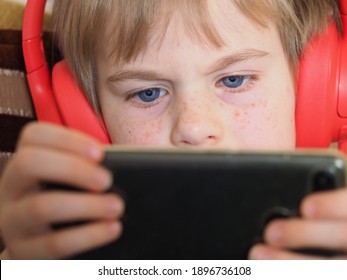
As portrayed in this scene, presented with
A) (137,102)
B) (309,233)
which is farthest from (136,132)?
(309,233)

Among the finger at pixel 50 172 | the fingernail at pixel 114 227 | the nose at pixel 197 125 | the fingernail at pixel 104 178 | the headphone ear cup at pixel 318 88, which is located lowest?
the fingernail at pixel 114 227

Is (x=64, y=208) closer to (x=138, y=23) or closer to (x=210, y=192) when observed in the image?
(x=210, y=192)

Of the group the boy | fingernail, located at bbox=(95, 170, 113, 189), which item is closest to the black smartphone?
fingernail, located at bbox=(95, 170, 113, 189)

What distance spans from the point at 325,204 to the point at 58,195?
0.75ft

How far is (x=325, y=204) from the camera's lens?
461 mm

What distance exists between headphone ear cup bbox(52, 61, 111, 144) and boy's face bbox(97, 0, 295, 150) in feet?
0.19

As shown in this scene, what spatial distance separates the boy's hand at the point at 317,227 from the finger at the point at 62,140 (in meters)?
0.16

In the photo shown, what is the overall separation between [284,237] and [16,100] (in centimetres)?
62

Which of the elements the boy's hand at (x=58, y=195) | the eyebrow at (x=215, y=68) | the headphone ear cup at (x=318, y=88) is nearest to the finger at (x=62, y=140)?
the boy's hand at (x=58, y=195)

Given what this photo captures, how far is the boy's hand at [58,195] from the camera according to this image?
1.57 ft

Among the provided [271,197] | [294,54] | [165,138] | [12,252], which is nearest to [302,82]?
[294,54]

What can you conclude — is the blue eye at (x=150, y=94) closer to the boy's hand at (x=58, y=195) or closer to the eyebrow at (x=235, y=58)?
the eyebrow at (x=235, y=58)

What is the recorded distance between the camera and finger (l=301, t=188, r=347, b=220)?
0.46m

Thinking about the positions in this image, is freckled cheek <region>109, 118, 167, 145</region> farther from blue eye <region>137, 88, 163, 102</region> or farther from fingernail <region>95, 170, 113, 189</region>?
fingernail <region>95, 170, 113, 189</region>
